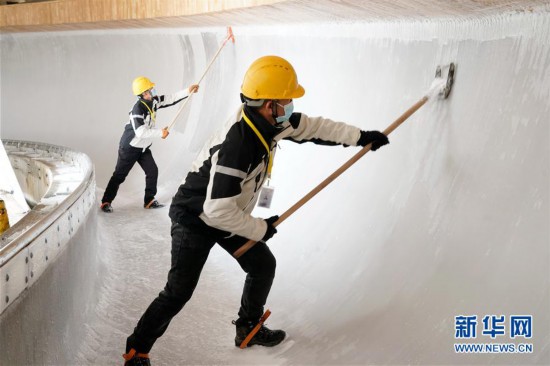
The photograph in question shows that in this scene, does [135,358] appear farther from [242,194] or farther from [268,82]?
[268,82]

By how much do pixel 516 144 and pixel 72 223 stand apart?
6.13ft

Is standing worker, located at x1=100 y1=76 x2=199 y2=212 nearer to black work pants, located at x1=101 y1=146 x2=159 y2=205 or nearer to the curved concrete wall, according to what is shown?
black work pants, located at x1=101 y1=146 x2=159 y2=205

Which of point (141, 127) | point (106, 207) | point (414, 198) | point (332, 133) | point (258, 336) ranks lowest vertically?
point (258, 336)

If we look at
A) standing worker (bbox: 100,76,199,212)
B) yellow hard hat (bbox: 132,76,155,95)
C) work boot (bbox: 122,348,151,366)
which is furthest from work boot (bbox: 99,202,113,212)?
work boot (bbox: 122,348,151,366)

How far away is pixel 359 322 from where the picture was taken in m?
2.61

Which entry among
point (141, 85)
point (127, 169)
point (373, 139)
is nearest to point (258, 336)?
point (373, 139)

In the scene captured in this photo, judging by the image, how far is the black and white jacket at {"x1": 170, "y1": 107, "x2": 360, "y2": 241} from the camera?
2.20 m

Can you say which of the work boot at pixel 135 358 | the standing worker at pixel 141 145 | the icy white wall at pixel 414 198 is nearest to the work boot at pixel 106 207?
the standing worker at pixel 141 145

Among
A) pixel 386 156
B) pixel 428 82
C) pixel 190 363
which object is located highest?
pixel 428 82

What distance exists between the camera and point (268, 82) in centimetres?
224

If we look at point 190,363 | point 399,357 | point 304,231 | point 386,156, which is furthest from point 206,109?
point 399,357

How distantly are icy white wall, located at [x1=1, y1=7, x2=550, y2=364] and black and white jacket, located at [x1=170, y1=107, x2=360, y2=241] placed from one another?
2.09 feet

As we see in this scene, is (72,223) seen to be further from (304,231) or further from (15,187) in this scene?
(304,231)

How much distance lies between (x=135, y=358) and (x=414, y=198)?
1412mm
